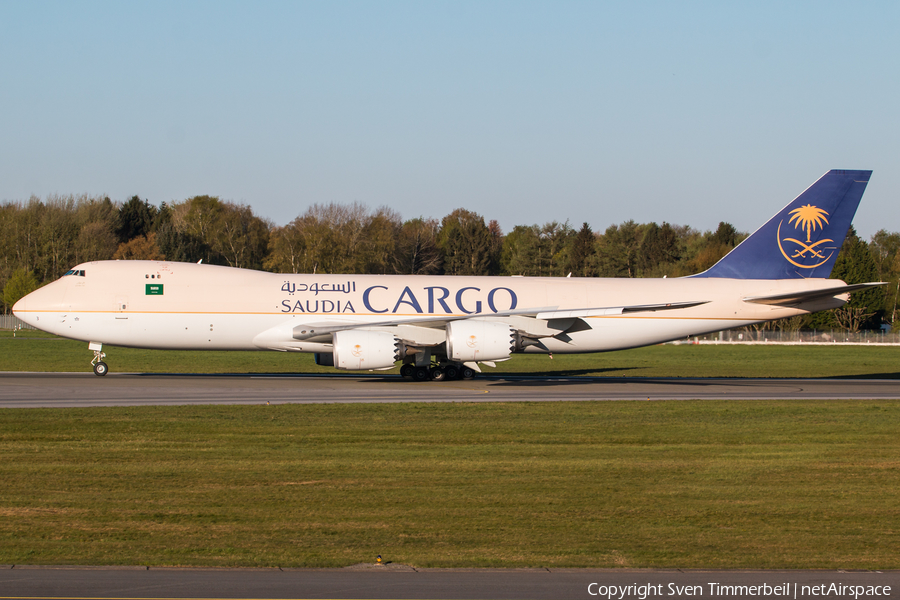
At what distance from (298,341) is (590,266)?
88906 mm

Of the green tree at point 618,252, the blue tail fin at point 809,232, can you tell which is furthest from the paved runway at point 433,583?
the green tree at point 618,252

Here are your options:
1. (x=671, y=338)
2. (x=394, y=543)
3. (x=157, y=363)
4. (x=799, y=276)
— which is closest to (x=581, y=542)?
(x=394, y=543)

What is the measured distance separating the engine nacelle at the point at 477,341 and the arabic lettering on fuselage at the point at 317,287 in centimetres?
473

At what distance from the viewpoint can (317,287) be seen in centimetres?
3203

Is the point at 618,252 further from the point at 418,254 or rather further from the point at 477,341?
the point at 477,341

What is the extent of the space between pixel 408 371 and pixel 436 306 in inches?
115

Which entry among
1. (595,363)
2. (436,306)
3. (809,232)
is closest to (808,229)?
(809,232)

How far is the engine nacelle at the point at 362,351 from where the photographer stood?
2891 centimetres

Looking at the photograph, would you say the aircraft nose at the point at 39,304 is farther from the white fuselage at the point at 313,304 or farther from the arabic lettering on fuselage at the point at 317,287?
the arabic lettering on fuselage at the point at 317,287

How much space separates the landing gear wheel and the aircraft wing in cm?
244

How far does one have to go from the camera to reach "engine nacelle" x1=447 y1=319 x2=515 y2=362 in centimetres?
2994

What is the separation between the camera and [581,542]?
10.1 meters

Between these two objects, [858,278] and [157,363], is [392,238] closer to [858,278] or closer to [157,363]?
[858,278]

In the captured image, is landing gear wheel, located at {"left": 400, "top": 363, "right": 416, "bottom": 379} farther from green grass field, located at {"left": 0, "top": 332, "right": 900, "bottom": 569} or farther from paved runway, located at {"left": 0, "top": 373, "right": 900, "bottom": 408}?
green grass field, located at {"left": 0, "top": 332, "right": 900, "bottom": 569}
